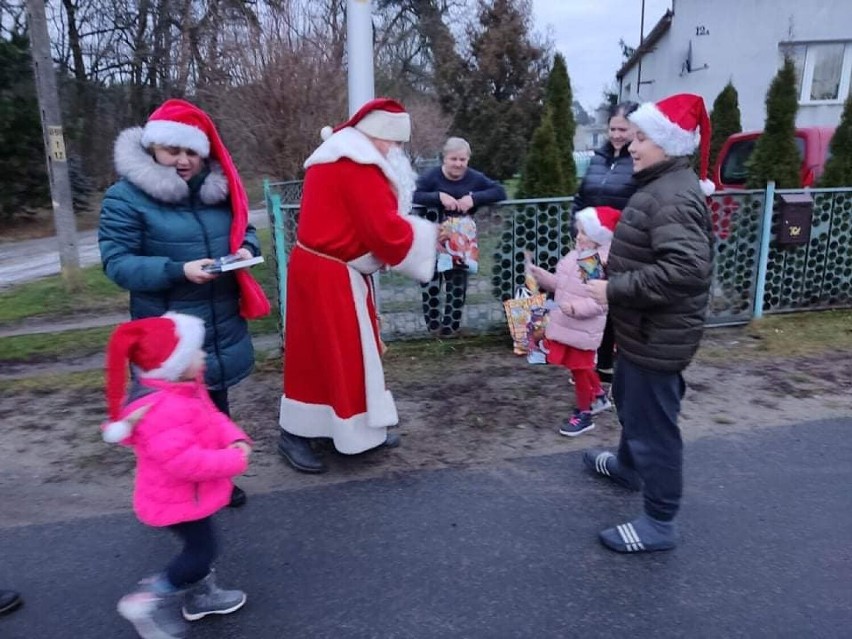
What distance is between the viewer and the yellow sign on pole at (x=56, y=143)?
872 centimetres

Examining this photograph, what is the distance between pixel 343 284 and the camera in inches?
145

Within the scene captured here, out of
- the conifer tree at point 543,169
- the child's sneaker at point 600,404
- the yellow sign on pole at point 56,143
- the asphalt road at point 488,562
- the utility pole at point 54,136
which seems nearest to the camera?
the asphalt road at point 488,562

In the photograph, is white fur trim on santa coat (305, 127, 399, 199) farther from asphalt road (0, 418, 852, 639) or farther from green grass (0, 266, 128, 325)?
green grass (0, 266, 128, 325)

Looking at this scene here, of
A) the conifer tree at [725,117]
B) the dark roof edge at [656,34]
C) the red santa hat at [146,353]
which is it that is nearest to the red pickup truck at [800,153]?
the conifer tree at [725,117]

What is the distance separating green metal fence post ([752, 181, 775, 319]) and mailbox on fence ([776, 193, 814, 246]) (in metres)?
0.11

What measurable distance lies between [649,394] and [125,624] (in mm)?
2260

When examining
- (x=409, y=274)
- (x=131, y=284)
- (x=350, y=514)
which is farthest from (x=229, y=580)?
(x=409, y=274)

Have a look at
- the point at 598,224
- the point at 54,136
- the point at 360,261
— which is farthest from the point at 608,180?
the point at 54,136

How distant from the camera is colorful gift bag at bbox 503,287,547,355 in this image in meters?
5.94

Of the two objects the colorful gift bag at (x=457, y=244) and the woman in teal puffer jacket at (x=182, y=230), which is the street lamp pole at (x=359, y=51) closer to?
the colorful gift bag at (x=457, y=244)

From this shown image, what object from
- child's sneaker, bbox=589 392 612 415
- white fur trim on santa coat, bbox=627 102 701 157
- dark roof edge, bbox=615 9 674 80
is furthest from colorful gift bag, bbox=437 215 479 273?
dark roof edge, bbox=615 9 674 80

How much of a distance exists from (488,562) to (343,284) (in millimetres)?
1537

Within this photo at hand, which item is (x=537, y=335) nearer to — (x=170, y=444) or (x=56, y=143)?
(x=170, y=444)

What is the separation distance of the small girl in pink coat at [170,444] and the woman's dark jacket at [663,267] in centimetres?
164
